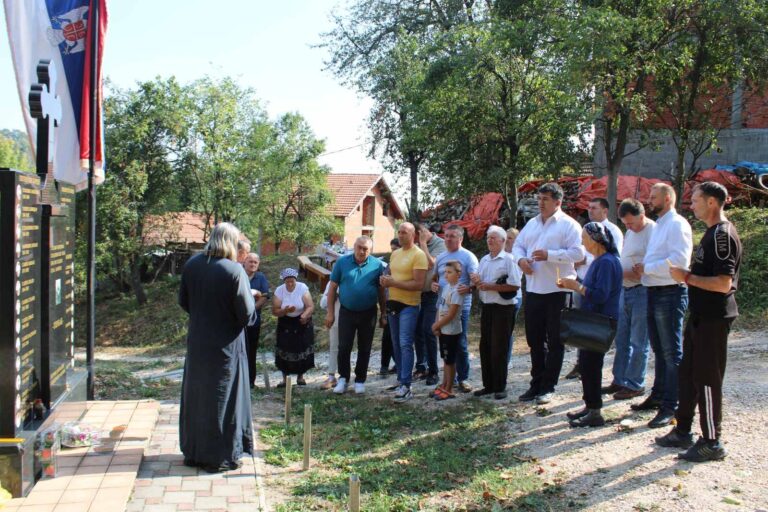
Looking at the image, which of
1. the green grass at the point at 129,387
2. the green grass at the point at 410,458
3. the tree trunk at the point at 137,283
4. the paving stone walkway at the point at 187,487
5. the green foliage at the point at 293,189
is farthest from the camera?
the green foliage at the point at 293,189

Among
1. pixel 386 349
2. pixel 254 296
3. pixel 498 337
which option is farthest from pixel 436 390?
pixel 254 296

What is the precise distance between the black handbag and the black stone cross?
4291 mm

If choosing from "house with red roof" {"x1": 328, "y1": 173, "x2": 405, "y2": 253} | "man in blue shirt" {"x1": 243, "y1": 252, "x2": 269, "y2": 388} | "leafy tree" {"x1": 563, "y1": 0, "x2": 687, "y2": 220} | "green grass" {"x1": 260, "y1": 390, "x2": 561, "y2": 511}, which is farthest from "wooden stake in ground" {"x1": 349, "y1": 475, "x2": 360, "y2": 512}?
"house with red roof" {"x1": 328, "y1": 173, "x2": 405, "y2": 253}

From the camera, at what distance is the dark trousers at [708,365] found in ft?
15.5

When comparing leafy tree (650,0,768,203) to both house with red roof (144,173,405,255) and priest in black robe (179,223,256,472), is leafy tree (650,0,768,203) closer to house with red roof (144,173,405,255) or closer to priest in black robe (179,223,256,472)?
priest in black robe (179,223,256,472)

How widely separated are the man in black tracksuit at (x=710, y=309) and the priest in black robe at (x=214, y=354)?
3.17 m

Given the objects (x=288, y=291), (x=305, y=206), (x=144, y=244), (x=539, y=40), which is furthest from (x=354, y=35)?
(x=288, y=291)

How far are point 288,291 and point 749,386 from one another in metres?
5.24

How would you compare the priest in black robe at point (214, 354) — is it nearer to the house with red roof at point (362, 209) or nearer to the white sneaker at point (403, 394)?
the white sneaker at point (403, 394)

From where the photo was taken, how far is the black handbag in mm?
5496

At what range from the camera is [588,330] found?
5574mm

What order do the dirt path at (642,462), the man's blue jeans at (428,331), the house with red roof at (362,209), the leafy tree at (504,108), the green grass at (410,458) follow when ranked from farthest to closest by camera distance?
the house with red roof at (362,209)
the leafy tree at (504,108)
the man's blue jeans at (428,331)
the green grass at (410,458)
the dirt path at (642,462)

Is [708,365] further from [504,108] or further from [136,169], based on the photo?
[136,169]

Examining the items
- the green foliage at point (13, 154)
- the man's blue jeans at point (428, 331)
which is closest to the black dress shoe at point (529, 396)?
the man's blue jeans at point (428, 331)
